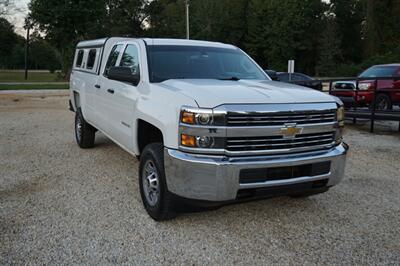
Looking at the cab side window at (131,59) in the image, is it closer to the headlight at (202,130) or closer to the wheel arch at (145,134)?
the wheel arch at (145,134)

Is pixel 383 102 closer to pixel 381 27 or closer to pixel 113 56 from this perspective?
pixel 113 56

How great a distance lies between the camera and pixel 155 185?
3.83m

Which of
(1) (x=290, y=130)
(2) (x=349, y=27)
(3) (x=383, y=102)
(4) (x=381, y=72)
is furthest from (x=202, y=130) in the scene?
(2) (x=349, y=27)

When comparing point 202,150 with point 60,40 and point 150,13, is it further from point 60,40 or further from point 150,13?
point 150,13

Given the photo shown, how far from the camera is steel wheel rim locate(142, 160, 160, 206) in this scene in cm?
379

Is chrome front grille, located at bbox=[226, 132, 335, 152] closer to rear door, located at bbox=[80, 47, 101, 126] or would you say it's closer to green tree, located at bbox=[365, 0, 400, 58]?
rear door, located at bbox=[80, 47, 101, 126]

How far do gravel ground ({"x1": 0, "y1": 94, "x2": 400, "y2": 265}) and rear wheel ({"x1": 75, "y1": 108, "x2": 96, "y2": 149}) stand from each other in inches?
38.2

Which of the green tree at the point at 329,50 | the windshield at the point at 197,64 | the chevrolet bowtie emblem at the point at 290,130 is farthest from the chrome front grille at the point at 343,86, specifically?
the green tree at the point at 329,50

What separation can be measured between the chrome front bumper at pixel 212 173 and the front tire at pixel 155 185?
17 cm

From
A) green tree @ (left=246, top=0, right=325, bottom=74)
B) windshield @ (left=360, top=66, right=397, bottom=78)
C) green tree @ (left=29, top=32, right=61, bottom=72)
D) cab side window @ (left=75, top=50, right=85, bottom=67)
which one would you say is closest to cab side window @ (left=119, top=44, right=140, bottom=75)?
cab side window @ (left=75, top=50, right=85, bottom=67)

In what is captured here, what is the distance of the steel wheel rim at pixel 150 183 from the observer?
3.79 m

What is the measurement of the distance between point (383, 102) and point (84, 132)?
8557 mm

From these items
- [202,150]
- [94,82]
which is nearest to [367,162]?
[202,150]

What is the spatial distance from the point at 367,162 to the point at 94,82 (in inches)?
190
